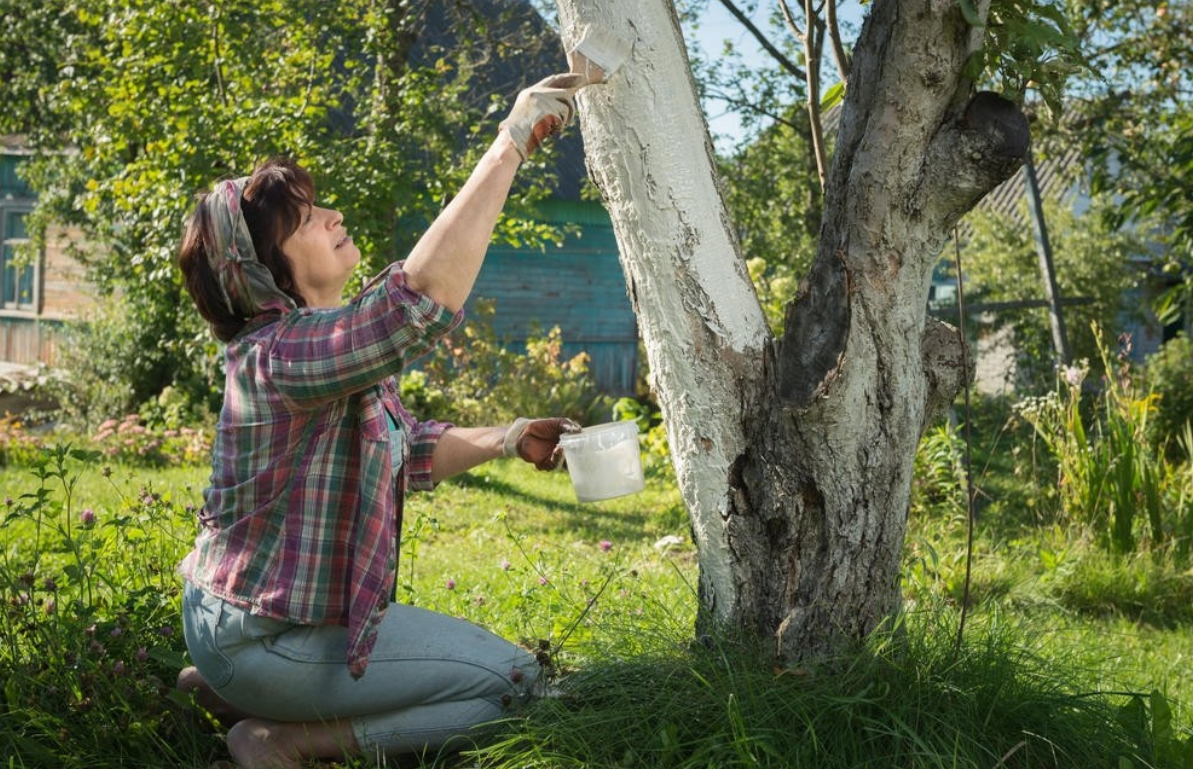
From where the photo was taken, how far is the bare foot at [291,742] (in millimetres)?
2555

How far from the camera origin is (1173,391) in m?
9.46

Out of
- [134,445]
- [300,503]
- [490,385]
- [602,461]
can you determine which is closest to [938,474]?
[602,461]

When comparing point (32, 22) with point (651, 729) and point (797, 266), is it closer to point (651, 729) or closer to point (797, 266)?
point (797, 266)

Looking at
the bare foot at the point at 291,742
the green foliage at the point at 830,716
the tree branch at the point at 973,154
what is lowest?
the bare foot at the point at 291,742

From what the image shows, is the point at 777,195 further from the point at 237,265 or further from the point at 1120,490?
the point at 237,265

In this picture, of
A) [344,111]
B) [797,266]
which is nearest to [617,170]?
[797,266]

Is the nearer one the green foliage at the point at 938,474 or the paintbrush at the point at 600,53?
the paintbrush at the point at 600,53

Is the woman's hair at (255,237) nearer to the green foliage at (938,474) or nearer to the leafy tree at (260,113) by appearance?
the green foliage at (938,474)

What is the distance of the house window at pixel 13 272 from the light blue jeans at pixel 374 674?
16.1m

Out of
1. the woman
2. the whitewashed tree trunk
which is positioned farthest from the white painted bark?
the woman

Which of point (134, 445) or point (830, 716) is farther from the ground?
point (830, 716)

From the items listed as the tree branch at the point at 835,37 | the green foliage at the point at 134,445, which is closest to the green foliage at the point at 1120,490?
the tree branch at the point at 835,37

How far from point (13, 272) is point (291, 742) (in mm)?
17223

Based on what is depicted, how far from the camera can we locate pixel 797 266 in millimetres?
10969
